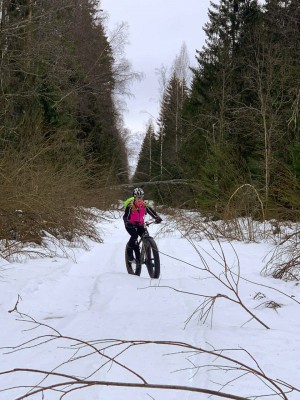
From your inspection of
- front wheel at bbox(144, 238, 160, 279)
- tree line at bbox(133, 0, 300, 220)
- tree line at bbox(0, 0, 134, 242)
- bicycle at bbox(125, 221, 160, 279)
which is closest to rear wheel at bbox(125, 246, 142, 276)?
bicycle at bbox(125, 221, 160, 279)

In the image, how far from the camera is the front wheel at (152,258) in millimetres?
Result: 7051

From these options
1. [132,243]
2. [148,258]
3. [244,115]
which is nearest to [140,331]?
[148,258]

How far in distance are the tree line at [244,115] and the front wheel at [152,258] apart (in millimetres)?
2882

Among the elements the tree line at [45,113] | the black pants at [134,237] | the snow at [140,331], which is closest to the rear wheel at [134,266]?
the black pants at [134,237]

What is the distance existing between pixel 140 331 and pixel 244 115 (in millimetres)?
14649

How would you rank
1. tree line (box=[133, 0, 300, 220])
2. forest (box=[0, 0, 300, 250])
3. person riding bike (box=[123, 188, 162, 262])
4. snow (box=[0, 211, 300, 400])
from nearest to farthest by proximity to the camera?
snow (box=[0, 211, 300, 400]) → person riding bike (box=[123, 188, 162, 262]) → forest (box=[0, 0, 300, 250]) → tree line (box=[133, 0, 300, 220])

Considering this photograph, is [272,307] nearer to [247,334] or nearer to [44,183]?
[247,334]

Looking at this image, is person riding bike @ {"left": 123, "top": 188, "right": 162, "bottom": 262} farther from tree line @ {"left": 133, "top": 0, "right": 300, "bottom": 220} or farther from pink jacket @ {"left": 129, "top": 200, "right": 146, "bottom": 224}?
tree line @ {"left": 133, "top": 0, "right": 300, "bottom": 220}

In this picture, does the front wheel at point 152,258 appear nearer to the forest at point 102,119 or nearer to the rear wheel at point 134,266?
the rear wheel at point 134,266

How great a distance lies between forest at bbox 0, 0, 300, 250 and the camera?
10.7 meters

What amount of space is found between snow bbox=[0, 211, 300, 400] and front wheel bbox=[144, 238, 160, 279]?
284 millimetres

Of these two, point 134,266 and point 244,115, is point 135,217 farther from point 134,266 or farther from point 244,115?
point 244,115

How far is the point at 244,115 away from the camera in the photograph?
17203 mm

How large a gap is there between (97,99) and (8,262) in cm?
2075
